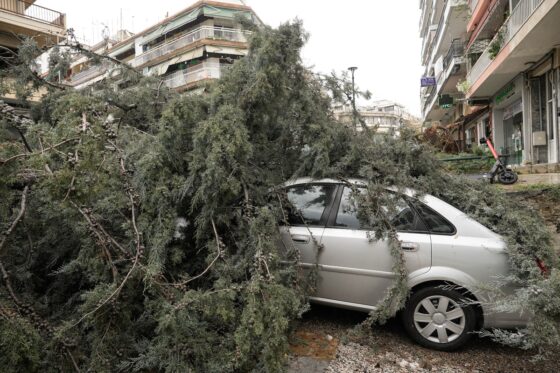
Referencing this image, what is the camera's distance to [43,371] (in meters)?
2.46

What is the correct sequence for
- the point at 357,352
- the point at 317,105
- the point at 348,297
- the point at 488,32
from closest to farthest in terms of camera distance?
1. the point at 357,352
2. the point at 348,297
3. the point at 317,105
4. the point at 488,32

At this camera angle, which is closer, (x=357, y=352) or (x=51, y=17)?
(x=357, y=352)

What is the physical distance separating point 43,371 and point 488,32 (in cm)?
1943

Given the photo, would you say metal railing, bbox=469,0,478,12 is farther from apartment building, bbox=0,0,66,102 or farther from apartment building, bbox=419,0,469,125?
apartment building, bbox=0,0,66,102

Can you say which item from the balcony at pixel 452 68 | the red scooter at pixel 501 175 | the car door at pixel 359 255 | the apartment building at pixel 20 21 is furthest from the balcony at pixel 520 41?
the apartment building at pixel 20 21

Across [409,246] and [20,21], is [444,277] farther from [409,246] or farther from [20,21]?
[20,21]

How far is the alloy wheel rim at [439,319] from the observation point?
315 cm

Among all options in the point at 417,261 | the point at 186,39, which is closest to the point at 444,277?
the point at 417,261

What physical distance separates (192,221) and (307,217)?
1132mm

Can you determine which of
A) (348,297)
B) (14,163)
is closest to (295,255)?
(348,297)

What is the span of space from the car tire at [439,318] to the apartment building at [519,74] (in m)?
7.93

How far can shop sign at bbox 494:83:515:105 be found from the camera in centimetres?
1430

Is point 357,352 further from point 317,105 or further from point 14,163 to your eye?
point 14,163

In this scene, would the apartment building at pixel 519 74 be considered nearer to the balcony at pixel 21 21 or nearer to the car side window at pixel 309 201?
the car side window at pixel 309 201
